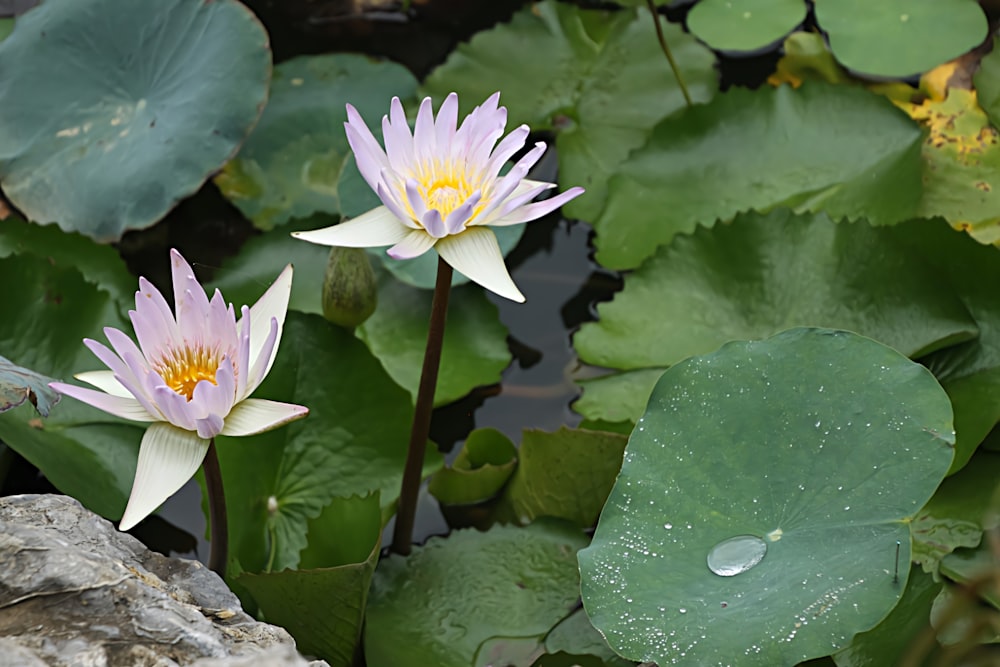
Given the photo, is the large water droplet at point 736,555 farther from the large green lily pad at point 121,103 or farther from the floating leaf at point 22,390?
the large green lily pad at point 121,103

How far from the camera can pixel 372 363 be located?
154cm

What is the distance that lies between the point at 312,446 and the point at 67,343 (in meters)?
0.45

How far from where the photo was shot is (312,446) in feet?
5.04

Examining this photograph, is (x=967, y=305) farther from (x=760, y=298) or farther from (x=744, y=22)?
(x=744, y=22)

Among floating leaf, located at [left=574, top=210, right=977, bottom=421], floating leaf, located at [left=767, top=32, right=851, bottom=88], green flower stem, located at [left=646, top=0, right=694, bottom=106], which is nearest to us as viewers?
floating leaf, located at [left=574, top=210, right=977, bottom=421]

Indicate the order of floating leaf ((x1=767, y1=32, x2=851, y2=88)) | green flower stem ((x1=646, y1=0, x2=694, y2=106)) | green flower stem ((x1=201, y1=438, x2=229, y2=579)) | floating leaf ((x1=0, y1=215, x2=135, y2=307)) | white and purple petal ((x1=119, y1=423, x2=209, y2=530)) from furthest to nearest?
floating leaf ((x1=767, y1=32, x2=851, y2=88)) → green flower stem ((x1=646, y1=0, x2=694, y2=106)) → floating leaf ((x1=0, y1=215, x2=135, y2=307)) → green flower stem ((x1=201, y1=438, x2=229, y2=579)) → white and purple petal ((x1=119, y1=423, x2=209, y2=530))

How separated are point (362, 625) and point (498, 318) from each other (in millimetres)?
673

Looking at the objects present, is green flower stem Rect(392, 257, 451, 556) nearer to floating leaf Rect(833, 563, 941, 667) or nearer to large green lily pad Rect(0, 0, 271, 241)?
floating leaf Rect(833, 563, 941, 667)

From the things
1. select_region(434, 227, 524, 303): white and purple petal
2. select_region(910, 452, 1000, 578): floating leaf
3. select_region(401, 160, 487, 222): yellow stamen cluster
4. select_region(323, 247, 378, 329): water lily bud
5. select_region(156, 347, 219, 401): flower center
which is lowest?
select_region(910, 452, 1000, 578): floating leaf

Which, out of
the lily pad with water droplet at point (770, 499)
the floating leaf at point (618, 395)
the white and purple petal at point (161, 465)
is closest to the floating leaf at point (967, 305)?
the lily pad with water droplet at point (770, 499)

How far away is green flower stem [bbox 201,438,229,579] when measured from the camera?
3.92ft

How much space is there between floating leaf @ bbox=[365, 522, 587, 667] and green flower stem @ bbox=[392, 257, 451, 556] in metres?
0.04

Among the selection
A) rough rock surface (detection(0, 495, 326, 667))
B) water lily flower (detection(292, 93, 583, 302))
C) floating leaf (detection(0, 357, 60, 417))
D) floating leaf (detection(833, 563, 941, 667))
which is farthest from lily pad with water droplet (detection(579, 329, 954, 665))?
floating leaf (detection(0, 357, 60, 417))

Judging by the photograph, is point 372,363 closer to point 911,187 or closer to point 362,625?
point 362,625
